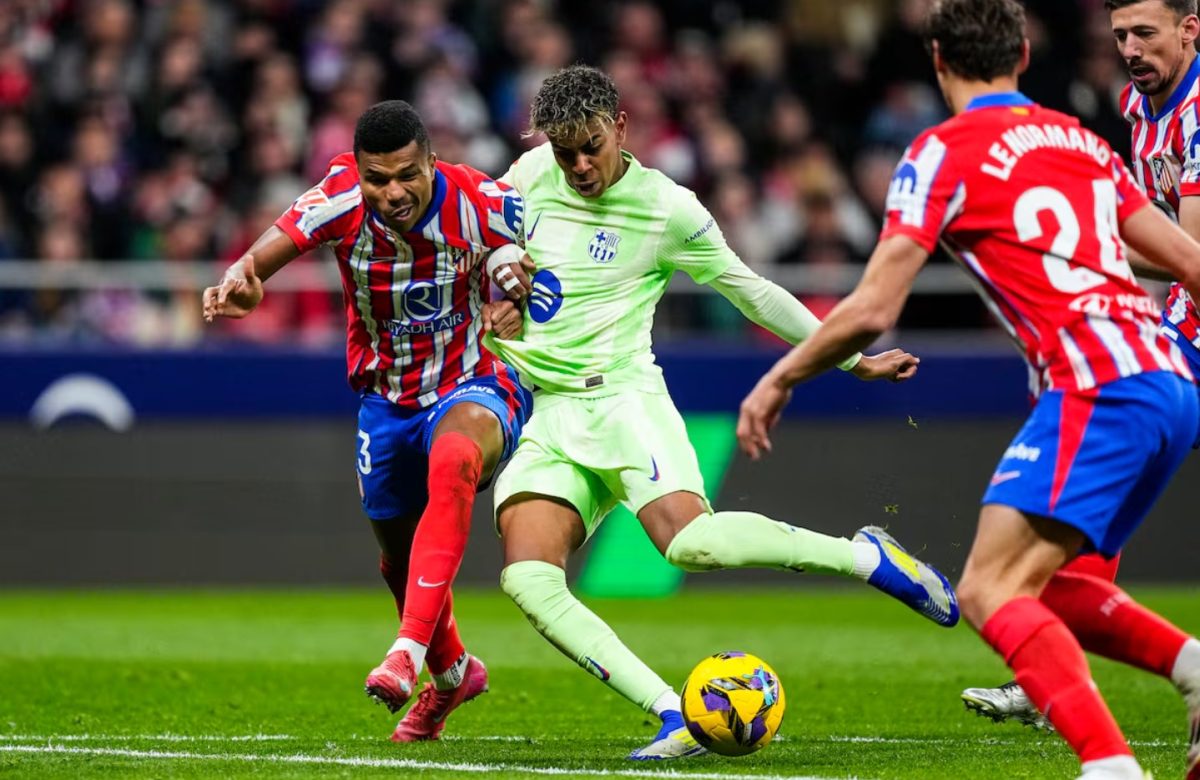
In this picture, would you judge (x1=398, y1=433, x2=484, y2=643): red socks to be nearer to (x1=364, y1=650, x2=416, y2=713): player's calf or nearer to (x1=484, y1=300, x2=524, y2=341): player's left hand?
(x1=364, y1=650, x2=416, y2=713): player's calf

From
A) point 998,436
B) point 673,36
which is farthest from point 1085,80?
point 673,36

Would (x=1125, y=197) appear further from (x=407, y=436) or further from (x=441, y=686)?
(x=441, y=686)

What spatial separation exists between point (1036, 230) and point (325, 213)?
115 inches

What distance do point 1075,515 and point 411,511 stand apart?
316cm

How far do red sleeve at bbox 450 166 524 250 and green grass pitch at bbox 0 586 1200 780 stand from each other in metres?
1.95

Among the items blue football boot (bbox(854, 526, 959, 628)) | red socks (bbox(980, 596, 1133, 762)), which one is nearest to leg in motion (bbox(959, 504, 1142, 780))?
red socks (bbox(980, 596, 1133, 762))

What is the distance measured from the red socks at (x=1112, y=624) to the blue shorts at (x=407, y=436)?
→ 2.40m

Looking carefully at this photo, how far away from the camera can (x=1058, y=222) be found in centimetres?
508

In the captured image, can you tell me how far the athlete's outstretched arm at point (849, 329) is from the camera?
4969mm

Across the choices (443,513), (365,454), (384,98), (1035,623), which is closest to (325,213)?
(365,454)

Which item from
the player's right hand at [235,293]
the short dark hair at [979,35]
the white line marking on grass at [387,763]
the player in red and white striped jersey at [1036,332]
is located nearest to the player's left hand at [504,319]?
the player's right hand at [235,293]

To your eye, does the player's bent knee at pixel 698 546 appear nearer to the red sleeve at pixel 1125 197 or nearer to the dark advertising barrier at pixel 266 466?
the red sleeve at pixel 1125 197

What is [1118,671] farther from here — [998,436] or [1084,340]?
[1084,340]

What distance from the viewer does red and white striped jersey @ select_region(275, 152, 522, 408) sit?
700cm
